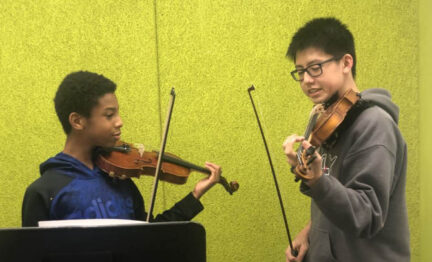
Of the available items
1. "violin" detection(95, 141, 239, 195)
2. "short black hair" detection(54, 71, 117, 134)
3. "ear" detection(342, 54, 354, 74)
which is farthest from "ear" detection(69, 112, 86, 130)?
"ear" detection(342, 54, 354, 74)

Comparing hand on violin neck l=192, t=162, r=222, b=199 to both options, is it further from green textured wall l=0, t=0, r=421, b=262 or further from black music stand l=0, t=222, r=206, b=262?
black music stand l=0, t=222, r=206, b=262

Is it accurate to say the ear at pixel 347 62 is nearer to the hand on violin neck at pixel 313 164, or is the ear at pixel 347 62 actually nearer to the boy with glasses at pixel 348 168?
the boy with glasses at pixel 348 168

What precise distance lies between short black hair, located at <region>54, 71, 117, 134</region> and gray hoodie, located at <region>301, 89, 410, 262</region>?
0.72 m

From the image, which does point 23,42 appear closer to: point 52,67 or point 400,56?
point 52,67

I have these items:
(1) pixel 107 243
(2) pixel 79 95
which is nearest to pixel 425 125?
(2) pixel 79 95

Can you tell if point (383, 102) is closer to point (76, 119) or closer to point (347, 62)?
point (347, 62)

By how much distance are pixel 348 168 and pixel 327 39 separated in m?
0.43

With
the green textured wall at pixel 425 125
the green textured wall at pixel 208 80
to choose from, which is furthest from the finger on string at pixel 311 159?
the green textured wall at pixel 425 125

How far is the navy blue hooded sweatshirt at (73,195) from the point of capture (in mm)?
1182

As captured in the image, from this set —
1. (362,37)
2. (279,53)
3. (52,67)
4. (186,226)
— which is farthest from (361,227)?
(52,67)

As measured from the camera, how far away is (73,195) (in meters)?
1.22

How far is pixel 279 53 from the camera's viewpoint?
201 centimetres

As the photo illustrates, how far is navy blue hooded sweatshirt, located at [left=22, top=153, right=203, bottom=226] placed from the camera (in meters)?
1.18

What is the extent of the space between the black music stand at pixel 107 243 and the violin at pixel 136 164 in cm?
51
